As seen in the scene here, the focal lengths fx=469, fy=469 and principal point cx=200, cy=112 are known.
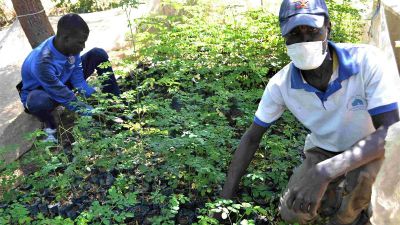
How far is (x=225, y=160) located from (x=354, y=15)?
2.67 meters

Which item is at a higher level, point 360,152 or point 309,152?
point 360,152

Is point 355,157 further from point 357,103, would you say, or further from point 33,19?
point 33,19

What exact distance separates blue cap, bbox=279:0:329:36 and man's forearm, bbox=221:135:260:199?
0.77m

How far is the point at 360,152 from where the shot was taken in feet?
8.12

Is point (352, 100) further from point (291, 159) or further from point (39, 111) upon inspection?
point (39, 111)

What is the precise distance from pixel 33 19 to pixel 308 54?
13.0ft

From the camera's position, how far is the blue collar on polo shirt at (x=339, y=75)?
2650mm

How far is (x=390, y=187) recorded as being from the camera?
2203 millimetres

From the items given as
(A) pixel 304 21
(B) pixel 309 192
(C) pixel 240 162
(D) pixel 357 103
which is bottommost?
(C) pixel 240 162

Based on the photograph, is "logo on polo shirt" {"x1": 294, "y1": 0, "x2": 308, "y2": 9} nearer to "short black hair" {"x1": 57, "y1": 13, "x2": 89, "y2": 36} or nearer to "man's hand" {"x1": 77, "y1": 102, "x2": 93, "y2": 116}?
"man's hand" {"x1": 77, "y1": 102, "x2": 93, "y2": 116}

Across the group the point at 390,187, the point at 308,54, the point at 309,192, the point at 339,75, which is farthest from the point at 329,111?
the point at 390,187

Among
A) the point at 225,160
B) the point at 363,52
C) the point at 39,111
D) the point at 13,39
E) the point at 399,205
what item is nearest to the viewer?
the point at 399,205

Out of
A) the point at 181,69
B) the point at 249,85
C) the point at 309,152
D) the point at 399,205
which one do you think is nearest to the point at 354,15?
the point at 249,85

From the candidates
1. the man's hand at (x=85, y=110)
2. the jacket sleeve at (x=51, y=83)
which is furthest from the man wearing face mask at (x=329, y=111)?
the jacket sleeve at (x=51, y=83)
